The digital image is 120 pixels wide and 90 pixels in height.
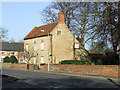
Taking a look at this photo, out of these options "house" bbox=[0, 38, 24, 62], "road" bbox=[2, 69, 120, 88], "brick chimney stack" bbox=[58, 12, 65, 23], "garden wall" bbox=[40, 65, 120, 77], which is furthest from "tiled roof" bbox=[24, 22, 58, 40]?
"road" bbox=[2, 69, 120, 88]

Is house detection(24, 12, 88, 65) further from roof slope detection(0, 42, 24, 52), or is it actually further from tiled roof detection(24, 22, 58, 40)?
roof slope detection(0, 42, 24, 52)

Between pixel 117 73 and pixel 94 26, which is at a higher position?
pixel 94 26

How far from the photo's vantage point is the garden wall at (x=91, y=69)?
24.4 metres

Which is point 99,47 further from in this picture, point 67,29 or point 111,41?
point 67,29

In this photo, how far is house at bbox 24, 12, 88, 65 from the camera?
43716 mm

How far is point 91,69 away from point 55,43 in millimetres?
17665

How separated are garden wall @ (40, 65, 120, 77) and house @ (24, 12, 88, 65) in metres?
8.10

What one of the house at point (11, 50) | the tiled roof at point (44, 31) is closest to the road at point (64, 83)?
the tiled roof at point (44, 31)

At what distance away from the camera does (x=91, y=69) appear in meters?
27.6

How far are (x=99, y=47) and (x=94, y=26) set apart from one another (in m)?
2.89

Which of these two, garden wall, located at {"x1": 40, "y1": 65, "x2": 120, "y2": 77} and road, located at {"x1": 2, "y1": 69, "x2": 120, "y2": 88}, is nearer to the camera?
road, located at {"x1": 2, "y1": 69, "x2": 120, "y2": 88}

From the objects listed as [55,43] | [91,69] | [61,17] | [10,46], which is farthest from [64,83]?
[10,46]

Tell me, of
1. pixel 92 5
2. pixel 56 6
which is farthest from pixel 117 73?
pixel 56 6

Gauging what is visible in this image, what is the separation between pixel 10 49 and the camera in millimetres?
76562
